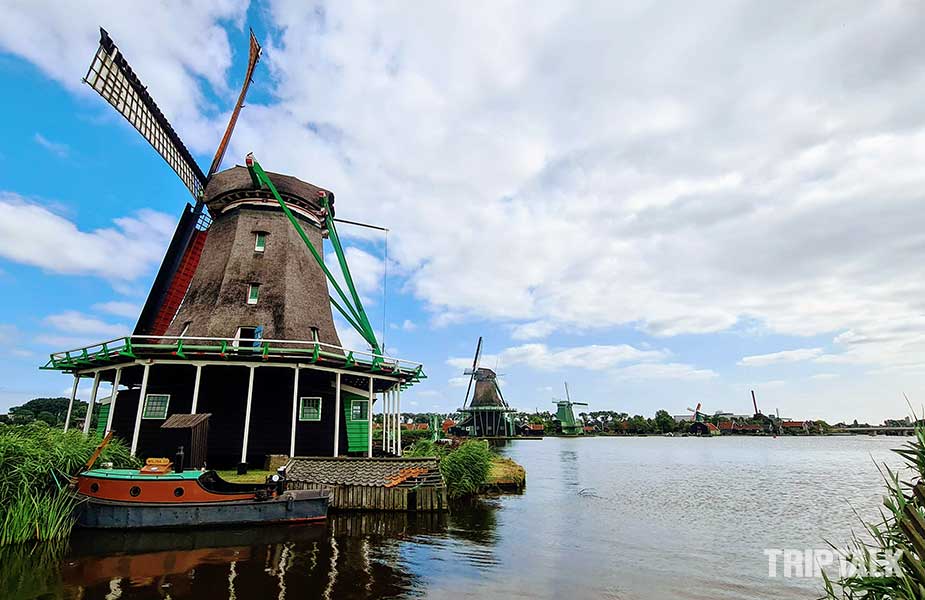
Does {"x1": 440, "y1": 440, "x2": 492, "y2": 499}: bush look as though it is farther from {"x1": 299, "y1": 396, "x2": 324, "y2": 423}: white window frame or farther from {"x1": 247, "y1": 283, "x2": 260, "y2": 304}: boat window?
{"x1": 247, "y1": 283, "x2": 260, "y2": 304}: boat window

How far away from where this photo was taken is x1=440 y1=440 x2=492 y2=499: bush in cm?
2066

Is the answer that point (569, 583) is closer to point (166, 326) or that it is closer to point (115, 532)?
point (115, 532)

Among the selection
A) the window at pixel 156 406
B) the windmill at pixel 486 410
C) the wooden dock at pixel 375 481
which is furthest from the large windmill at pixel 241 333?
the windmill at pixel 486 410

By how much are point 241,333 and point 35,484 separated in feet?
32.1

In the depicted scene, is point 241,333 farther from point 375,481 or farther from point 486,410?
point 486,410

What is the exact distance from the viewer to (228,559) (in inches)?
426

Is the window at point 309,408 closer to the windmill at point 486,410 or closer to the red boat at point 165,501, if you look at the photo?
the red boat at point 165,501

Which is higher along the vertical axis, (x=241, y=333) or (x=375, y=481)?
(x=241, y=333)

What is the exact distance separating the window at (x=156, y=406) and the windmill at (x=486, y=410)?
7426 centimetres

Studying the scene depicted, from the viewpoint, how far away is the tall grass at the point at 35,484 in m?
11.5

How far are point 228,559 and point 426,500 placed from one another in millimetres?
7487

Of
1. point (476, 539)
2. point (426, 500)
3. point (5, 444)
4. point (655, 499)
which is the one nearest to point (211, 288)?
point (5, 444)

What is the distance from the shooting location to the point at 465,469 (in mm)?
21234

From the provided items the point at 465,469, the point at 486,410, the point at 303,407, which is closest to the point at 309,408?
the point at 303,407
